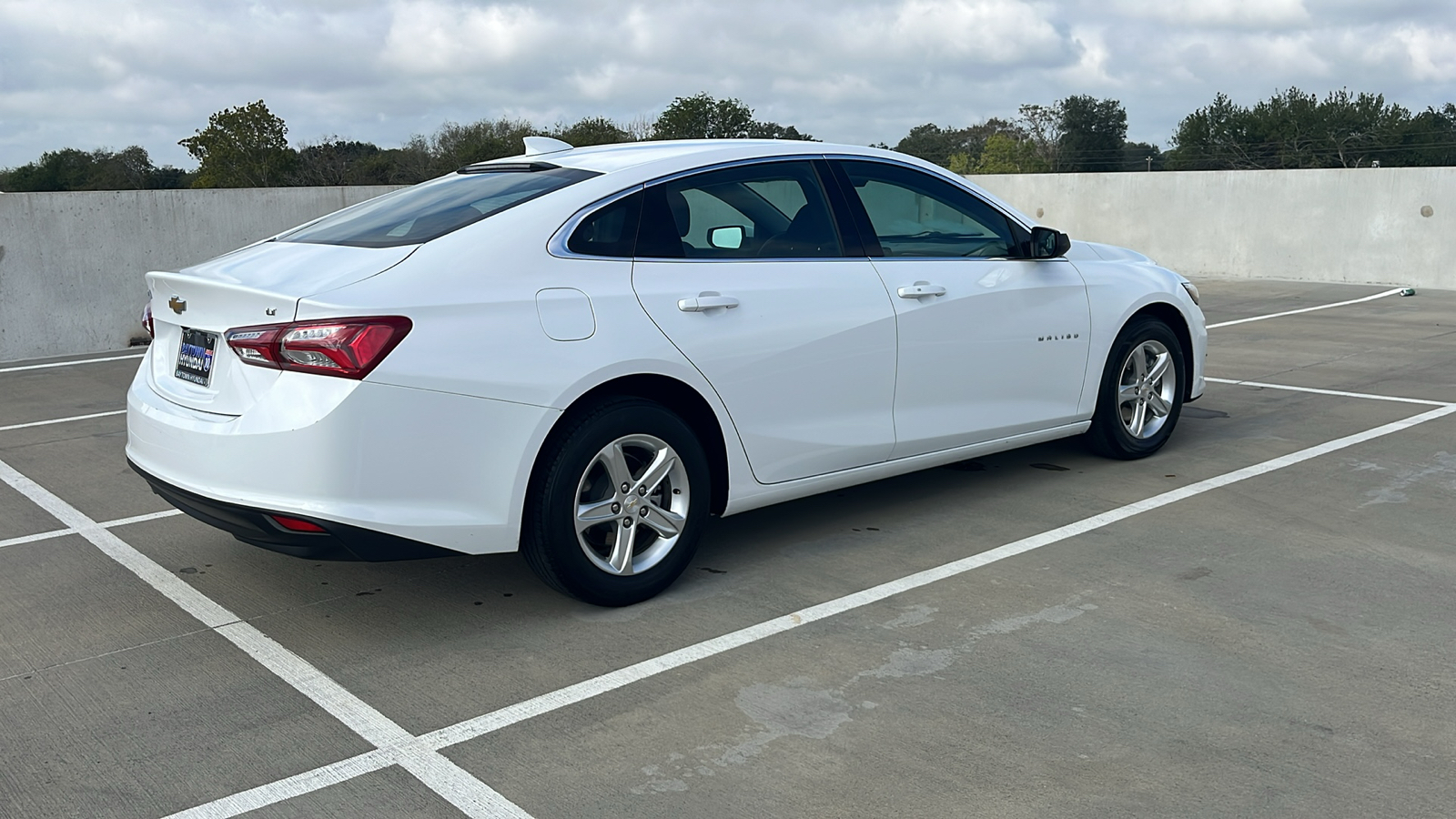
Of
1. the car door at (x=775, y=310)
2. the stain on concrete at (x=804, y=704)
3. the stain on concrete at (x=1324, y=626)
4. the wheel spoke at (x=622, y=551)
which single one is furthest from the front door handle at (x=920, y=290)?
the stain on concrete at (x=1324, y=626)

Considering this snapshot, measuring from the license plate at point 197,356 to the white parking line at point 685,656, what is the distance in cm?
148

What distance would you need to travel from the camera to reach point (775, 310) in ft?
15.1

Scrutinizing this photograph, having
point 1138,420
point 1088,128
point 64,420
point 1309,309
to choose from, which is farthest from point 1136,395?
point 1088,128

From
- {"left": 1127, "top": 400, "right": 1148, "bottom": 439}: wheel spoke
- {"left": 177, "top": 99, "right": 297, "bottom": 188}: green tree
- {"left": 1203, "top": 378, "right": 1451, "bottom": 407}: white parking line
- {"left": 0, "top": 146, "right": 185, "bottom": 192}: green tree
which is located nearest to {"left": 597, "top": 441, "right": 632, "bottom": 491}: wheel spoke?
{"left": 1127, "top": 400, "right": 1148, "bottom": 439}: wheel spoke

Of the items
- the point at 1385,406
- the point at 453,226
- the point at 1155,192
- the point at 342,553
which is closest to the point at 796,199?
the point at 453,226

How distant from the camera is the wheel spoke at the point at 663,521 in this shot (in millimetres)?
4316

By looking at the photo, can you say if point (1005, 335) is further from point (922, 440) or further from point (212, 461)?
point (212, 461)

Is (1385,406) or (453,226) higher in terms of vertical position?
(453,226)

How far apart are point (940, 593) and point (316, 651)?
215 centimetres

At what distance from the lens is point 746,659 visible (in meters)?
3.86

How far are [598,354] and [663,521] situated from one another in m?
0.68

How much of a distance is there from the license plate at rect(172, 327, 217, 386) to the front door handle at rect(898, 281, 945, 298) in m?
2.60

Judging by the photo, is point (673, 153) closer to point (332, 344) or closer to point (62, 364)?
point (332, 344)

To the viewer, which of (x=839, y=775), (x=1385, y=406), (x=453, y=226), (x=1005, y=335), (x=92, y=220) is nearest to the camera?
(x=839, y=775)
